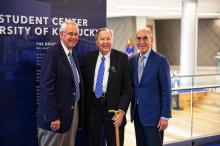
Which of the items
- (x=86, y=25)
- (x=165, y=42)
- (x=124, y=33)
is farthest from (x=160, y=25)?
(x=86, y=25)

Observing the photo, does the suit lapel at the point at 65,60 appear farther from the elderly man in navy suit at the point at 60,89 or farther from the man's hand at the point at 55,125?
the man's hand at the point at 55,125

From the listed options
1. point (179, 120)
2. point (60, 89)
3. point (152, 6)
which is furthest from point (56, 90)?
point (152, 6)

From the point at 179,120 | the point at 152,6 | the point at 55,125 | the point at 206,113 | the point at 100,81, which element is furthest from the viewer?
the point at 152,6

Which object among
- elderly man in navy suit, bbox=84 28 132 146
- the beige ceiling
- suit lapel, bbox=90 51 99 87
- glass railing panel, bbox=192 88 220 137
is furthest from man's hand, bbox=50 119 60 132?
the beige ceiling

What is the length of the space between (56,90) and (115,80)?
592 millimetres

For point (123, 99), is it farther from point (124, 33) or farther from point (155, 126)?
point (124, 33)

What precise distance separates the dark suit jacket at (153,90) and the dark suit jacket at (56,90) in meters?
0.72

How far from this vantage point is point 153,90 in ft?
10.2

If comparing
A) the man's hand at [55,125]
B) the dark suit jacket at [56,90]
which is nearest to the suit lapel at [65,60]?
the dark suit jacket at [56,90]

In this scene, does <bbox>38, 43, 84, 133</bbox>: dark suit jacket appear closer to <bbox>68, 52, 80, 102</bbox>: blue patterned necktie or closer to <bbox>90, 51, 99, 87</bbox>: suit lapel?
<bbox>68, 52, 80, 102</bbox>: blue patterned necktie

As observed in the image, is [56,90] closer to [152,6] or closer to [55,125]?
[55,125]

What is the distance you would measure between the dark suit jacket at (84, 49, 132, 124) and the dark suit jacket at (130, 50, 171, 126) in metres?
0.13

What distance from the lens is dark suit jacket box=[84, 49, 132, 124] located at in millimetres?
3014

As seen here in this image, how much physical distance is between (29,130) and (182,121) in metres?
3.40
